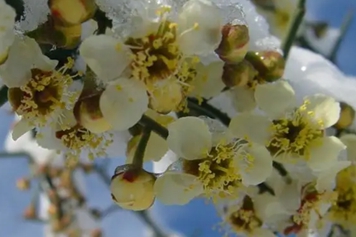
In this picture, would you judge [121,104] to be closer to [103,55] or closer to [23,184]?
[103,55]

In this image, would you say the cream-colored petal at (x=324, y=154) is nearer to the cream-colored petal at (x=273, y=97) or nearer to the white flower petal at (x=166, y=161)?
the cream-colored petal at (x=273, y=97)

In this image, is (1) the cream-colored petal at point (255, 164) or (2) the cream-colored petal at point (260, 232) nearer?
(1) the cream-colored petal at point (255, 164)

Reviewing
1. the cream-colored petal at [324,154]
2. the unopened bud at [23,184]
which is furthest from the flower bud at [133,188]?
the unopened bud at [23,184]

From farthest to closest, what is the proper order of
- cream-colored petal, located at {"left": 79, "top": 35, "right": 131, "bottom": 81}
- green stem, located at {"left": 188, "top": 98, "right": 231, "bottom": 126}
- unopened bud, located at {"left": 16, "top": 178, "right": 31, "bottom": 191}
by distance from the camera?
unopened bud, located at {"left": 16, "top": 178, "right": 31, "bottom": 191} → green stem, located at {"left": 188, "top": 98, "right": 231, "bottom": 126} → cream-colored petal, located at {"left": 79, "top": 35, "right": 131, "bottom": 81}

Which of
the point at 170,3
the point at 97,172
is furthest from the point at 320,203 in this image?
the point at 97,172

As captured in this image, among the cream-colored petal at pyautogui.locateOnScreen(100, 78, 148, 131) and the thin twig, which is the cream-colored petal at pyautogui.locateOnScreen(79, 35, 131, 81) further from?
the thin twig

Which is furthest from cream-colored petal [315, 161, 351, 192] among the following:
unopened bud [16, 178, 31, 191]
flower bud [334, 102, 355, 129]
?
unopened bud [16, 178, 31, 191]
